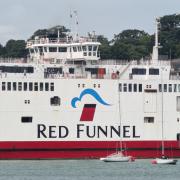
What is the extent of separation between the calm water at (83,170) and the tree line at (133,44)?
3765 cm

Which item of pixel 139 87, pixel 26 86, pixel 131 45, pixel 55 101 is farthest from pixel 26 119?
pixel 131 45

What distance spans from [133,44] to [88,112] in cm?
4693

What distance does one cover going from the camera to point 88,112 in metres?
85.9

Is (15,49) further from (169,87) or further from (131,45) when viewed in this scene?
(169,87)

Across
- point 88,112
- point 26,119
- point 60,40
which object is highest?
point 60,40

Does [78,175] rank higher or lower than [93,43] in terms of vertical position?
lower

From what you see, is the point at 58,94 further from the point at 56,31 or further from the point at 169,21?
the point at 169,21

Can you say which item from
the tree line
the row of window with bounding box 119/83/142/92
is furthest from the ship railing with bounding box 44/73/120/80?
the tree line

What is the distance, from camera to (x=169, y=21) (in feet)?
453

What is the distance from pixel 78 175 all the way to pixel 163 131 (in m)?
11.9

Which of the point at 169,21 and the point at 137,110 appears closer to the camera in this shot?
the point at 137,110

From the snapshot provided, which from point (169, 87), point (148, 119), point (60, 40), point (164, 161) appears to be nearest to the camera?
point (164, 161)

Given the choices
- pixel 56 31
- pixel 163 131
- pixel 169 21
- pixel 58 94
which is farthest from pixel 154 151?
pixel 169 21

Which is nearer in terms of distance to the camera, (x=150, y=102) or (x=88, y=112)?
(x=88, y=112)
